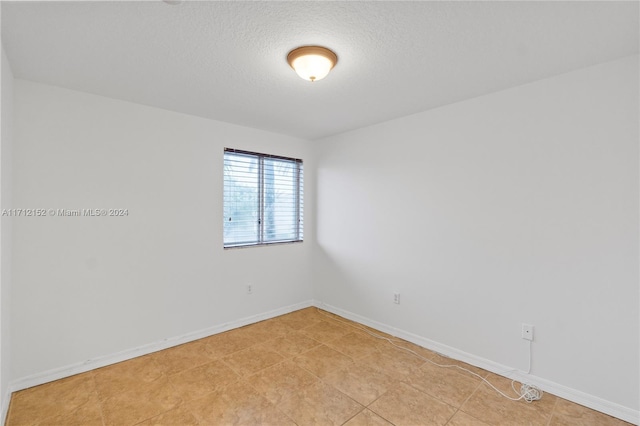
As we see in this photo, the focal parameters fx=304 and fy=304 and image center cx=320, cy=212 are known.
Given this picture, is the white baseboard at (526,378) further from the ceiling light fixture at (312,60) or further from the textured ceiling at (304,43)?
the ceiling light fixture at (312,60)

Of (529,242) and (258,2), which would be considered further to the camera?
(529,242)

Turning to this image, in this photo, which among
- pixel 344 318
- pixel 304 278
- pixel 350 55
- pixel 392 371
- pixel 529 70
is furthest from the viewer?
pixel 304 278

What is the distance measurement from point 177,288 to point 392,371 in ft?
7.30

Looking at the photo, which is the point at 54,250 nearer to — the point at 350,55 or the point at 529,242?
the point at 350,55

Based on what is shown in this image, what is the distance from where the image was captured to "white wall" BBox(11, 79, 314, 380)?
238 centimetres

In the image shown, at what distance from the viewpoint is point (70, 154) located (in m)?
2.53

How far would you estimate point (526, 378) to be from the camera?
2.38 meters

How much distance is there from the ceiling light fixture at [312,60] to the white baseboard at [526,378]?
2.65 metres

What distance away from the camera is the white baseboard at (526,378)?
2.00 metres

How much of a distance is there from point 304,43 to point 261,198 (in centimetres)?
228

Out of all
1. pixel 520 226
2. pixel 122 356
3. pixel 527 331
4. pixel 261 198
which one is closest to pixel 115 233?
pixel 122 356

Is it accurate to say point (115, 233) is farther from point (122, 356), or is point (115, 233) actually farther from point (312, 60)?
point (312, 60)

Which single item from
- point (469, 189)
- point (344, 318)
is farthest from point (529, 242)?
point (344, 318)

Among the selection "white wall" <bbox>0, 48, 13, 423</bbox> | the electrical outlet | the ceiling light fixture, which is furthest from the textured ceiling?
the electrical outlet
